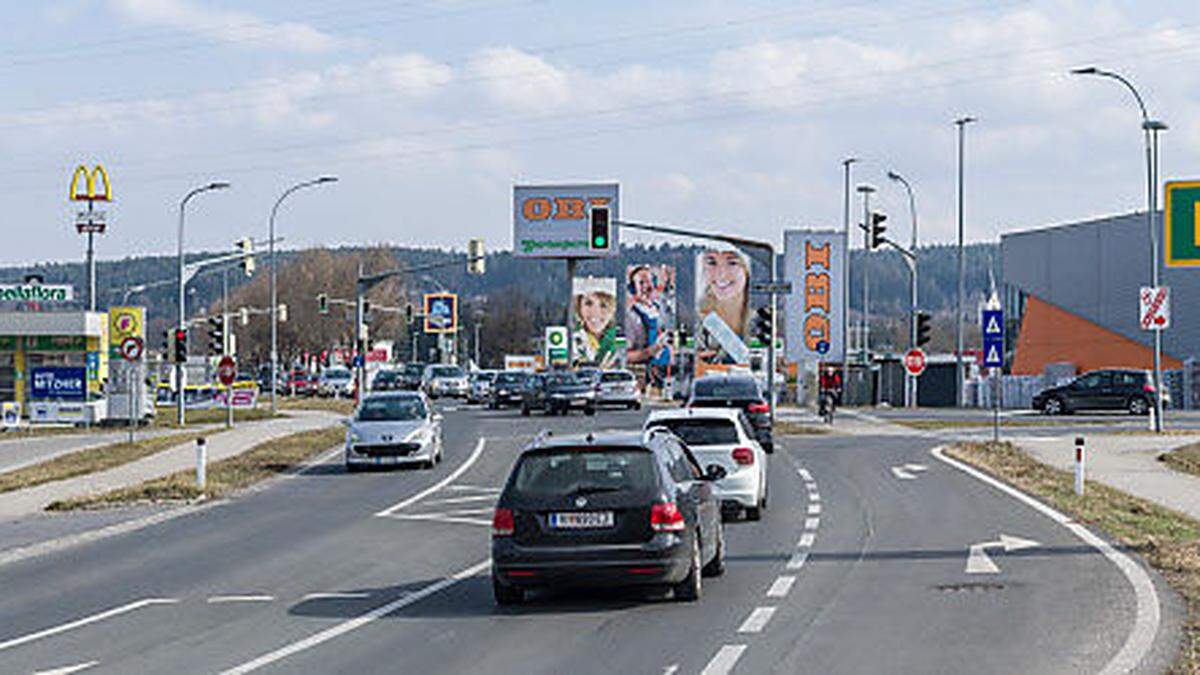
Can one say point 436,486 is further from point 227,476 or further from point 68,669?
point 68,669

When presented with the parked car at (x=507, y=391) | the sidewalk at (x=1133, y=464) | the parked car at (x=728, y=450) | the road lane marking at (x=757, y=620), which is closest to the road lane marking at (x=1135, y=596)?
the sidewalk at (x=1133, y=464)

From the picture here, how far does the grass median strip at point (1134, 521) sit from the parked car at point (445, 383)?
5725cm

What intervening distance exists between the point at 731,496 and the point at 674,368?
335ft

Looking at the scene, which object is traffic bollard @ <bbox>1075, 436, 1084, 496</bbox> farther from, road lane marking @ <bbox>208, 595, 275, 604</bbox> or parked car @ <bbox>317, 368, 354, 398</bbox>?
parked car @ <bbox>317, 368, 354, 398</bbox>

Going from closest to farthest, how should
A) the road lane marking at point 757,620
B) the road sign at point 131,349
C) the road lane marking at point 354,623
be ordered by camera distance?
the road lane marking at point 354,623 < the road lane marking at point 757,620 < the road sign at point 131,349

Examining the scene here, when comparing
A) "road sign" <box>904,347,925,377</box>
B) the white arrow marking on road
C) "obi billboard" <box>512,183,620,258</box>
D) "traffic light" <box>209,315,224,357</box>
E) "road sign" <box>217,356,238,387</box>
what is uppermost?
"obi billboard" <box>512,183,620,258</box>

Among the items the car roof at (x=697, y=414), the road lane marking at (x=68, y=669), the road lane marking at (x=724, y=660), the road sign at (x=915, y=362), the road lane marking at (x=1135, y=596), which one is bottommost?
the road lane marking at (x=68, y=669)

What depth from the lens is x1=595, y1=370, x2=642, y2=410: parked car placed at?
6638cm

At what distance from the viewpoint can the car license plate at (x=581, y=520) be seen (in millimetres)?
14047

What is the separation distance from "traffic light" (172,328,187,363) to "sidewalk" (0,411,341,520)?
281 cm

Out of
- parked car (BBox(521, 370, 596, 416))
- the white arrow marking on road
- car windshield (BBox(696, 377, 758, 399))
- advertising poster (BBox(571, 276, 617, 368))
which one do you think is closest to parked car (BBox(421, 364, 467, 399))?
parked car (BBox(521, 370, 596, 416))

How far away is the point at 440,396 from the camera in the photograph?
302ft

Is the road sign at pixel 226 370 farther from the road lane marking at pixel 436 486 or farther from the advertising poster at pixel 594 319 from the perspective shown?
the advertising poster at pixel 594 319

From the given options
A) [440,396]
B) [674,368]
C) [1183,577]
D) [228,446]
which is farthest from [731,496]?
[674,368]
